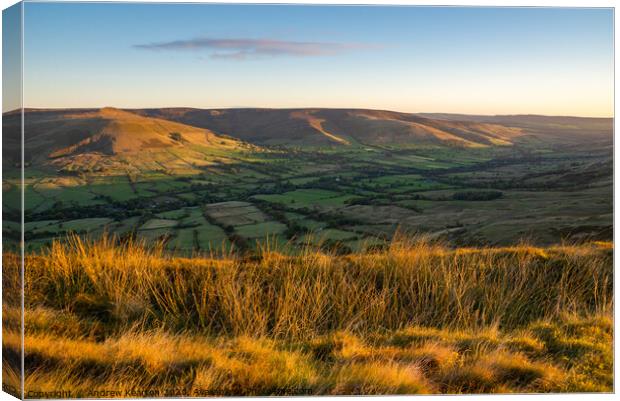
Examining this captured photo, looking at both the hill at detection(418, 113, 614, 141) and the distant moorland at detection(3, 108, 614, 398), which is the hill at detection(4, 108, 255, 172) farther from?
the hill at detection(418, 113, 614, 141)

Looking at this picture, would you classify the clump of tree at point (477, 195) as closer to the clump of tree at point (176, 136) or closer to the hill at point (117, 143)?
the hill at point (117, 143)

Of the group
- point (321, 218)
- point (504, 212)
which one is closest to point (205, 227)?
point (321, 218)

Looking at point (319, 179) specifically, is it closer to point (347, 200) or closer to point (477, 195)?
point (347, 200)

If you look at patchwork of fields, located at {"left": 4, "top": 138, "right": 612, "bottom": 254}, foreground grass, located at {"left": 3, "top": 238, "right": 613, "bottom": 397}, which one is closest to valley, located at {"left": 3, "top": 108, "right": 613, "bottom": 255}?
patchwork of fields, located at {"left": 4, "top": 138, "right": 612, "bottom": 254}

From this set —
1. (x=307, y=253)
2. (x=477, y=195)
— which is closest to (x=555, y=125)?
(x=477, y=195)

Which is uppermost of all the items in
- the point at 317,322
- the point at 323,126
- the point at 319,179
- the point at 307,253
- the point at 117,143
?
the point at 323,126
